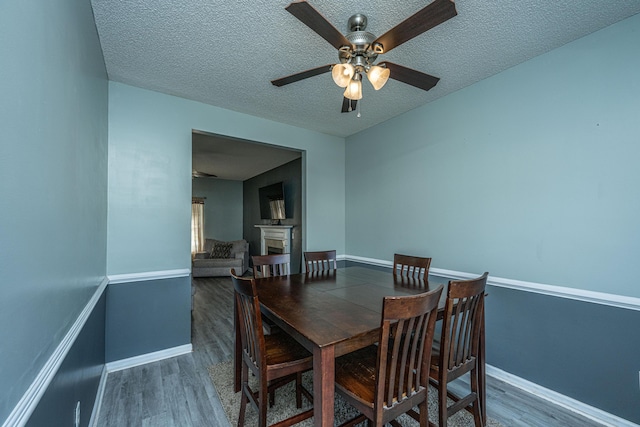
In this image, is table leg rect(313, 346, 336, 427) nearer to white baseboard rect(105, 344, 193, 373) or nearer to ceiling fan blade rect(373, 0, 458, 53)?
ceiling fan blade rect(373, 0, 458, 53)

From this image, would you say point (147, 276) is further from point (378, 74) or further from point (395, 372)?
point (378, 74)

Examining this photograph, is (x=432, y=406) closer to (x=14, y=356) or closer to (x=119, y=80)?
(x=14, y=356)

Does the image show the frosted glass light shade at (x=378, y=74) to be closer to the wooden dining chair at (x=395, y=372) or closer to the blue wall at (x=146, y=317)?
the wooden dining chair at (x=395, y=372)

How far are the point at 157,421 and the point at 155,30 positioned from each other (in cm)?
262

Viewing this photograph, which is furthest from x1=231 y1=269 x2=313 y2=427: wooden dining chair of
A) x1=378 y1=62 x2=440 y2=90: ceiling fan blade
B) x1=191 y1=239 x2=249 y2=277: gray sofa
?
x1=191 y1=239 x2=249 y2=277: gray sofa

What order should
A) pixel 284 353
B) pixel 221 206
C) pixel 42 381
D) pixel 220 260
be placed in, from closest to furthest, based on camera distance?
pixel 42 381, pixel 284 353, pixel 220 260, pixel 221 206

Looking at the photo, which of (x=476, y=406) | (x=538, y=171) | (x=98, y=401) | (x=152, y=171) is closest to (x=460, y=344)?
(x=476, y=406)

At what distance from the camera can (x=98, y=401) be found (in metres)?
1.88

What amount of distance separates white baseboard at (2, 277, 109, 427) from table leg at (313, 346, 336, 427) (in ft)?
2.97

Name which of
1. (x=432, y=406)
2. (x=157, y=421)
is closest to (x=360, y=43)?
(x=432, y=406)

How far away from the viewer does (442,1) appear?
1.15 m

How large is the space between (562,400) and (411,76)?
8.29 feet

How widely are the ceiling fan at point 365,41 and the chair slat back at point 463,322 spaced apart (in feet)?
4.08

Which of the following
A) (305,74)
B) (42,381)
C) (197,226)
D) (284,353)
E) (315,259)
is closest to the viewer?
(42,381)
